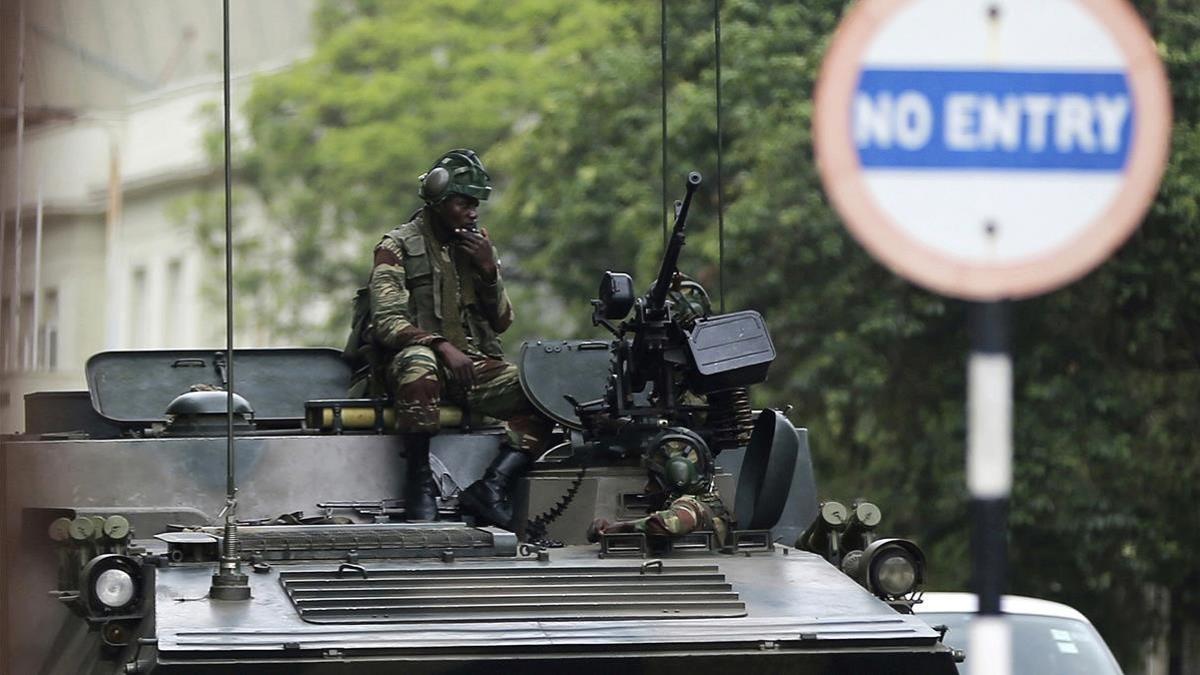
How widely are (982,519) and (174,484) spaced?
18.3ft

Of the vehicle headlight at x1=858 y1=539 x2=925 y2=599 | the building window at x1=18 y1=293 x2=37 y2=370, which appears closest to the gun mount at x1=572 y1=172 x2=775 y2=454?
the vehicle headlight at x1=858 y1=539 x2=925 y2=599

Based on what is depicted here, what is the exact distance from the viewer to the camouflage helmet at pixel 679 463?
9773mm

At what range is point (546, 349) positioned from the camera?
1108cm

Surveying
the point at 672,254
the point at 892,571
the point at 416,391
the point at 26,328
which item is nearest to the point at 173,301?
the point at 26,328

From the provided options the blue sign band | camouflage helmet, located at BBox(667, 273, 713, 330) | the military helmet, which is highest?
the military helmet

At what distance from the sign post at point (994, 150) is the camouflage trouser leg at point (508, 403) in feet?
17.5

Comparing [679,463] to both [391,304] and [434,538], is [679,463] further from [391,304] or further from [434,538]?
[391,304]

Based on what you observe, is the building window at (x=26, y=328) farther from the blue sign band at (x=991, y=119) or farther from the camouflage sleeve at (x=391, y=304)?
the blue sign band at (x=991, y=119)

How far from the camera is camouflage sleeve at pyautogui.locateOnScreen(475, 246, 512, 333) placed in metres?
11.1

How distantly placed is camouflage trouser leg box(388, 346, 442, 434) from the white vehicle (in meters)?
4.03

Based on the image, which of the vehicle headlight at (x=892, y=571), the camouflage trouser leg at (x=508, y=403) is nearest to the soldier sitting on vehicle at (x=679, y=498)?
the vehicle headlight at (x=892, y=571)

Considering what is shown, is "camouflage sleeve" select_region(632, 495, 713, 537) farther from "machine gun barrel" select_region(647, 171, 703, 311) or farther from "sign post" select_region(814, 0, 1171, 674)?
"sign post" select_region(814, 0, 1171, 674)

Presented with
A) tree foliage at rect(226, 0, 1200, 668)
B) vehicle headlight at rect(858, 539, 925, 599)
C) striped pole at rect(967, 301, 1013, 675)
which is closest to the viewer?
striped pole at rect(967, 301, 1013, 675)

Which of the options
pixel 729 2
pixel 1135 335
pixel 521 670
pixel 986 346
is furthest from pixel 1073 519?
pixel 986 346
